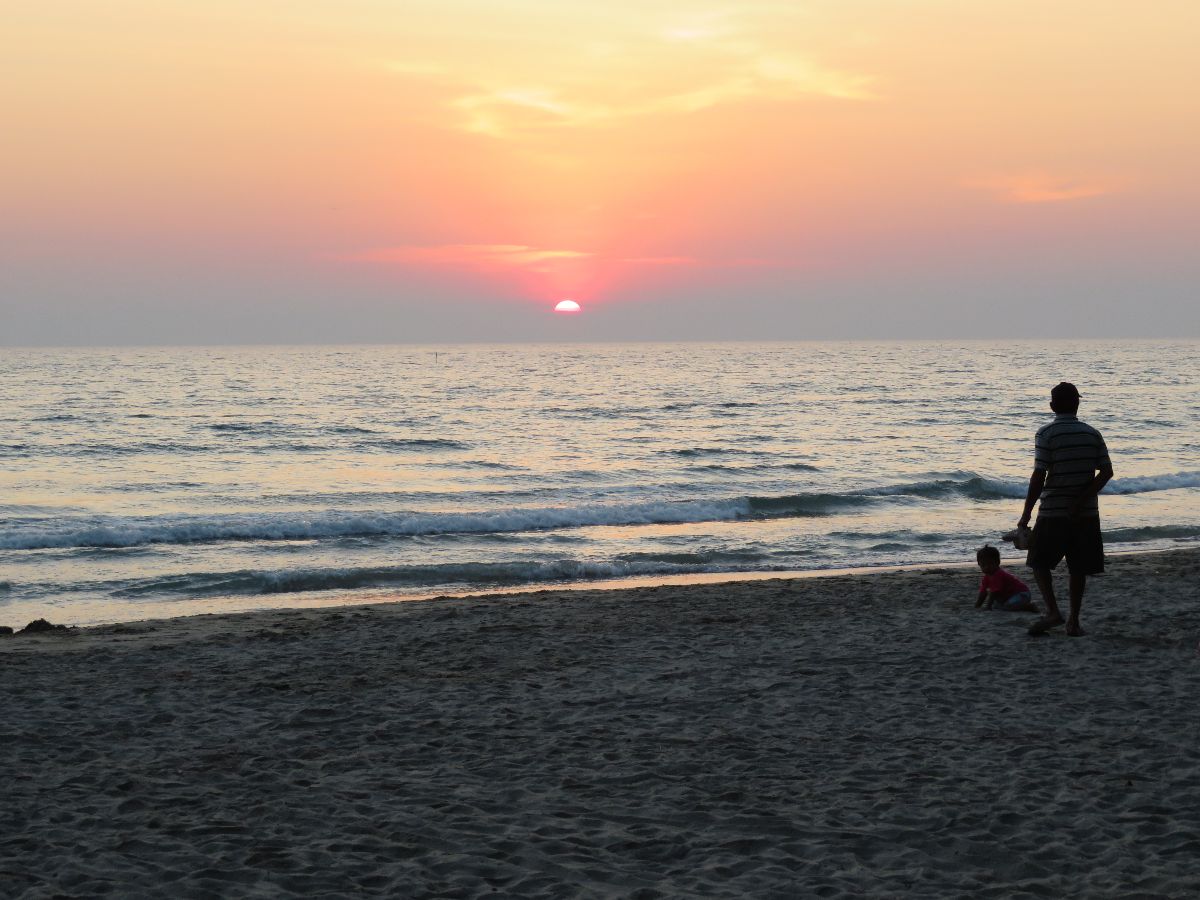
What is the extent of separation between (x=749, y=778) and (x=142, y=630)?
8186mm

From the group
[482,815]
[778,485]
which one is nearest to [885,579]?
[482,815]

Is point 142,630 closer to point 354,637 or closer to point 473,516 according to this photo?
point 354,637

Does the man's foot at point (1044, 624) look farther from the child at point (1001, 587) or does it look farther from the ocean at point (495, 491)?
the ocean at point (495, 491)

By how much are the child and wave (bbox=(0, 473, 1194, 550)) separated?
1241cm

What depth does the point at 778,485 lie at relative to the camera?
1158 inches

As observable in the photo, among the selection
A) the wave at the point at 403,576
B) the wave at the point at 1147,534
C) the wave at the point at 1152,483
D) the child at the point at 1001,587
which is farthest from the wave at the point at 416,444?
the child at the point at 1001,587

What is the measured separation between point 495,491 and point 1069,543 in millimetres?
19910

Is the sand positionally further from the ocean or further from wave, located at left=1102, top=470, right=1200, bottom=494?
wave, located at left=1102, top=470, right=1200, bottom=494

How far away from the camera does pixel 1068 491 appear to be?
891 cm

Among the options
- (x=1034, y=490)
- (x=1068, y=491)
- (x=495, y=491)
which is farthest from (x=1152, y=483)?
(x=1034, y=490)

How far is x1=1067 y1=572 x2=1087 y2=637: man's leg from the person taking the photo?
933 centimetres

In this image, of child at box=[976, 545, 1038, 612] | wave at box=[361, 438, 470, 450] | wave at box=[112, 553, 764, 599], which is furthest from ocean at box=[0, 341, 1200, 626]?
child at box=[976, 545, 1038, 612]

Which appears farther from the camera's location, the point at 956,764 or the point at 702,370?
the point at 702,370

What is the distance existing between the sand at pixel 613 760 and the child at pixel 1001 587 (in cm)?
48
